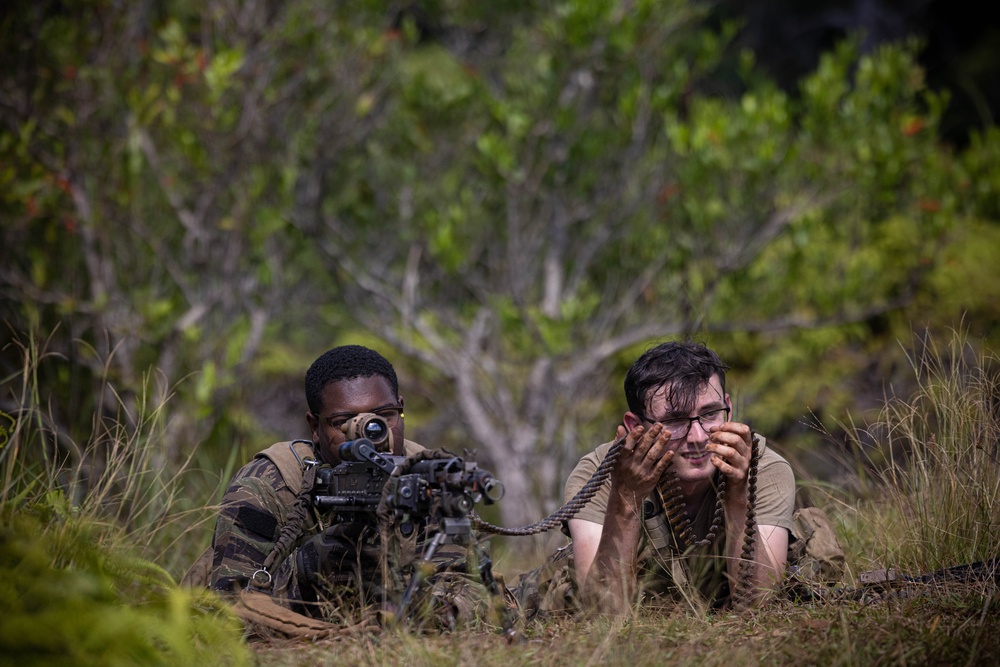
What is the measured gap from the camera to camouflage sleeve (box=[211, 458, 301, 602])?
3.28 meters

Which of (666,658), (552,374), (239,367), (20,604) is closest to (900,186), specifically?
(552,374)

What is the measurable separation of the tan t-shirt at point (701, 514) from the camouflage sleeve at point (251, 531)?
0.98m

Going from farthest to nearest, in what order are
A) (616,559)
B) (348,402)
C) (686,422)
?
(348,402)
(686,422)
(616,559)

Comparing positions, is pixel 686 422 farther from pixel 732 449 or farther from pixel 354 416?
pixel 354 416

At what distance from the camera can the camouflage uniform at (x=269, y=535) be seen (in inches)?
126

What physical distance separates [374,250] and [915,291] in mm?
4642

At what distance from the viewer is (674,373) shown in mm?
3443

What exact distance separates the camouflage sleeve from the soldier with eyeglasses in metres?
0.98

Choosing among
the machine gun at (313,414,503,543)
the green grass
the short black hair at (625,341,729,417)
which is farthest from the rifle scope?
the short black hair at (625,341,729,417)

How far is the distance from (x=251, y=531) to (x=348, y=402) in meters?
0.53

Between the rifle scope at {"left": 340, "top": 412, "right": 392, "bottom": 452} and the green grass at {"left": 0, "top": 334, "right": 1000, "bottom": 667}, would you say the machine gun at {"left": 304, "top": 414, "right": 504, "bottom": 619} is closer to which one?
the rifle scope at {"left": 340, "top": 412, "right": 392, "bottom": 452}

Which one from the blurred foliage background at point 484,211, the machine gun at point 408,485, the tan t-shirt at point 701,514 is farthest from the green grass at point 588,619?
the blurred foliage background at point 484,211

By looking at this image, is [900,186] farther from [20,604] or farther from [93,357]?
[20,604]

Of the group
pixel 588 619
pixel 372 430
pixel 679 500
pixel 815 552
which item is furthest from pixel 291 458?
pixel 815 552
